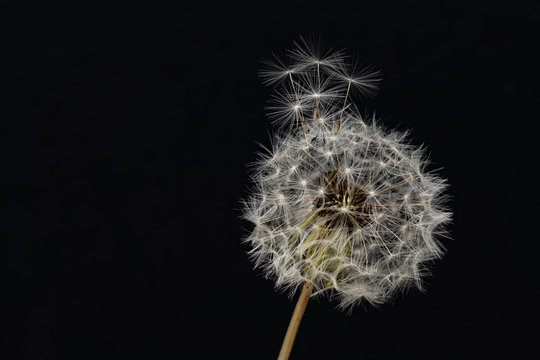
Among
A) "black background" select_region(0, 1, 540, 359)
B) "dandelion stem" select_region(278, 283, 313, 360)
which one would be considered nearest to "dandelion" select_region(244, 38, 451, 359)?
"dandelion stem" select_region(278, 283, 313, 360)

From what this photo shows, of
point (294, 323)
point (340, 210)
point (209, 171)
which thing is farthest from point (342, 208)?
point (209, 171)

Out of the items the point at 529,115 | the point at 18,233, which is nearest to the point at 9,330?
the point at 18,233

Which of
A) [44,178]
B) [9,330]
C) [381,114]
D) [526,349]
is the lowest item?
[9,330]

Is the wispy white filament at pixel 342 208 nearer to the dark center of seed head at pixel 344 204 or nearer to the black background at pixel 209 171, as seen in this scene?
the dark center of seed head at pixel 344 204

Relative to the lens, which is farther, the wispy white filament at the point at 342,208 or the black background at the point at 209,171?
the black background at the point at 209,171

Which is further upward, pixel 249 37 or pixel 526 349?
pixel 249 37

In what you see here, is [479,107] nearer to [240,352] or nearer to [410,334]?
[410,334]

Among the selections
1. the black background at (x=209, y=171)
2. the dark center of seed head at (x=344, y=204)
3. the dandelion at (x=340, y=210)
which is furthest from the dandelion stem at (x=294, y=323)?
the black background at (x=209, y=171)

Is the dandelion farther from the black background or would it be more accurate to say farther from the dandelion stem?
the black background
